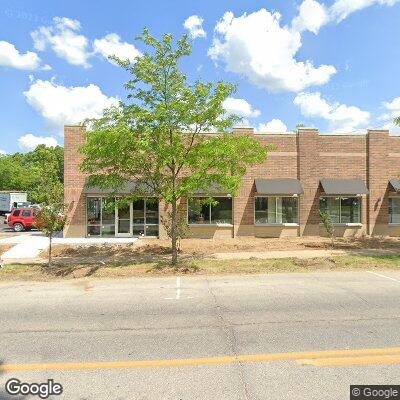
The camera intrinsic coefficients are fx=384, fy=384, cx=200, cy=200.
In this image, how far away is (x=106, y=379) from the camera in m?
4.99

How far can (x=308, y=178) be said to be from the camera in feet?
78.7

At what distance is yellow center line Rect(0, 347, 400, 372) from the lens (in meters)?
5.37

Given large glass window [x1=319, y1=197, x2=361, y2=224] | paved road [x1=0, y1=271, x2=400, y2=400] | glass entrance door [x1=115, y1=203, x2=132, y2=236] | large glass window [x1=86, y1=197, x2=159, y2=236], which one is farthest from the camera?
large glass window [x1=319, y1=197, x2=361, y2=224]

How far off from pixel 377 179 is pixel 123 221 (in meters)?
16.2

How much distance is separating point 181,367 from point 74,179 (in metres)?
19.4

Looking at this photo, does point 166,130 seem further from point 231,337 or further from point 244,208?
point 244,208

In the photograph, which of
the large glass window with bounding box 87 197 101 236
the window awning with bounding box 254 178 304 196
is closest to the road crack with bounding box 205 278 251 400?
the window awning with bounding box 254 178 304 196

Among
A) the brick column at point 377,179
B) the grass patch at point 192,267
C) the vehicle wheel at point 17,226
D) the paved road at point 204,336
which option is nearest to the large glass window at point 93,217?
the grass patch at point 192,267

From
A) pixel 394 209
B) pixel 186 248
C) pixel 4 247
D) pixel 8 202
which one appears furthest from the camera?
pixel 8 202

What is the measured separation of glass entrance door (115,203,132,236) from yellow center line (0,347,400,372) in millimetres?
18187

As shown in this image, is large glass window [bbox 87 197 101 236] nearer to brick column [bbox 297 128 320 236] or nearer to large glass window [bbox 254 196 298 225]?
large glass window [bbox 254 196 298 225]

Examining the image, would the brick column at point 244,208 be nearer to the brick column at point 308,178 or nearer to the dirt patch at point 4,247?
the brick column at point 308,178

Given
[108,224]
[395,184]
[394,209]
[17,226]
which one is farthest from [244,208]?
[17,226]

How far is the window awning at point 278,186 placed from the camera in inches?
906
